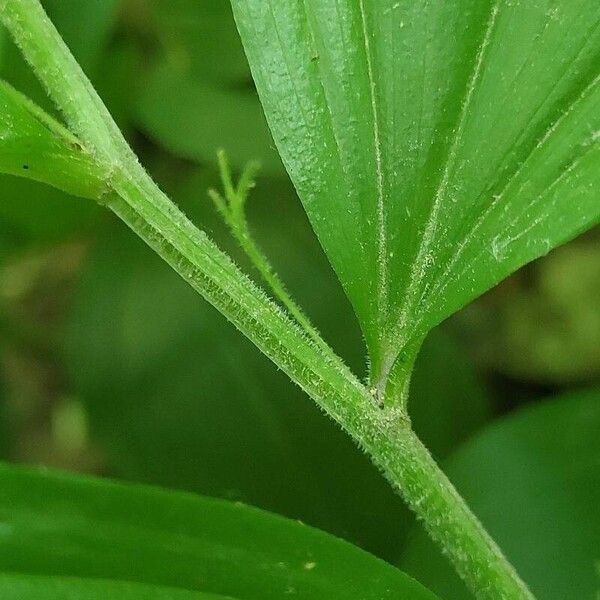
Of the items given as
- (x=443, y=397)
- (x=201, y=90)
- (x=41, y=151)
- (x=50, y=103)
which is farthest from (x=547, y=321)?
(x=41, y=151)

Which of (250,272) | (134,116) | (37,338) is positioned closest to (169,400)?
(250,272)

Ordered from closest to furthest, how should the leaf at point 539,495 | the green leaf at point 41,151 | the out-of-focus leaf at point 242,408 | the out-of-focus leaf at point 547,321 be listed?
1. the green leaf at point 41,151
2. the leaf at point 539,495
3. the out-of-focus leaf at point 242,408
4. the out-of-focus leaf at point 547,321

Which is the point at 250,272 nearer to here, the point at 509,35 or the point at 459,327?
the point at 459,327

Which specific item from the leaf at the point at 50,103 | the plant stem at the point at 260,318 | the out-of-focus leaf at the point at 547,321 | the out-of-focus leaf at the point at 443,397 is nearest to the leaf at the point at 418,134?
the plant stem at the point at 260,318

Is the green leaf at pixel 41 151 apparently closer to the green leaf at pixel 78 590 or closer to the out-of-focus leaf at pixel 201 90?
the green leaf at pixel 78 590

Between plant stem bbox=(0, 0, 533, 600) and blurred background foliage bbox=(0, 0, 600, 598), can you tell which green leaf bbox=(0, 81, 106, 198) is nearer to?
plant stem bbox=(0, 0, 533, 600)

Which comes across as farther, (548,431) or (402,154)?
(548,431)

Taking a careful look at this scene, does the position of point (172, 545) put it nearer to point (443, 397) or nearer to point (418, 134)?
point (418, 134)
